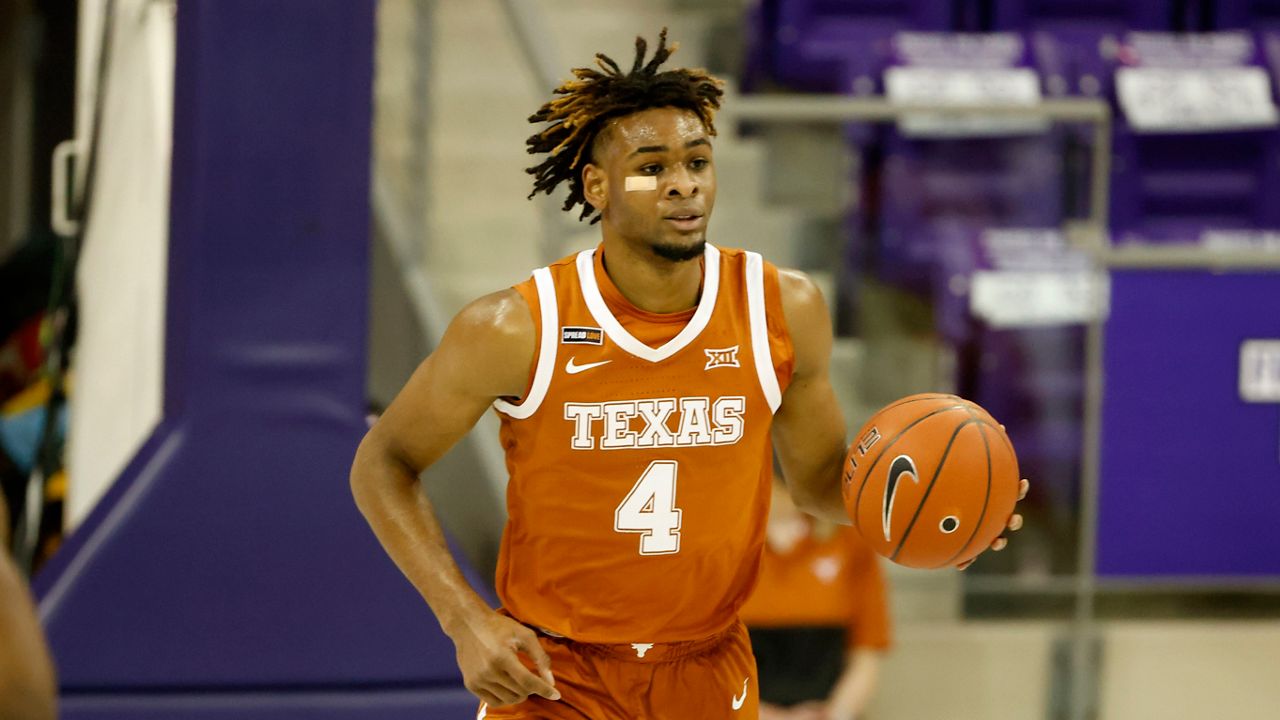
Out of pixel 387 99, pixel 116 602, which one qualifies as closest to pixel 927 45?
pixel 387 99

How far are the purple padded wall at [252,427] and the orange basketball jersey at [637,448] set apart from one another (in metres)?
0.95

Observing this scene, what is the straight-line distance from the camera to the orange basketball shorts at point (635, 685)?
124 inches

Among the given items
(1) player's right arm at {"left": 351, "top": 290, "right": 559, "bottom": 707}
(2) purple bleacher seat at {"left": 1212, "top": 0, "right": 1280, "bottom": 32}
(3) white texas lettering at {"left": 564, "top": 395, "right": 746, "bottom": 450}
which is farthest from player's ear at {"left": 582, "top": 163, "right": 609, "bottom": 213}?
(2) purple bleacher seat at {"left": 1212, "top": 0, "right": 1280, "bottom": 32}

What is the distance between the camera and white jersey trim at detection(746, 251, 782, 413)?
316 cm

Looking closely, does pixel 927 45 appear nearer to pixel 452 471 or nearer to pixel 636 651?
pixel 452 471

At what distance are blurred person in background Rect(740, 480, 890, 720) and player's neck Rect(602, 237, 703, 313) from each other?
5.50 ft

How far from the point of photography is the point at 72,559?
3.99m

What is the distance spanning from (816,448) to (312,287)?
52.1 inches

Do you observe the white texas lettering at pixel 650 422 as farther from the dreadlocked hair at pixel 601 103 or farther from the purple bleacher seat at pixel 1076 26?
the purple bleacher seat at pixel 1076 26

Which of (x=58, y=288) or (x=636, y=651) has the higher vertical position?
(x=58, y=288)

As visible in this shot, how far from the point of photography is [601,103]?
312cm

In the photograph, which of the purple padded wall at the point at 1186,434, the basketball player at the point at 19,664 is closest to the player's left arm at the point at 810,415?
the basketball player at the point at 19,664

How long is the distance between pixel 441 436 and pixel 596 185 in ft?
1.74

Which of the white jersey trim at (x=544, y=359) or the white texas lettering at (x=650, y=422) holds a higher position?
the white jersey trim at (x=544, y=359)
